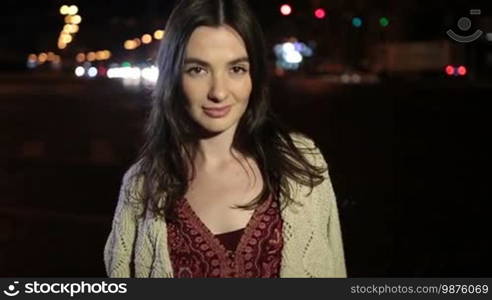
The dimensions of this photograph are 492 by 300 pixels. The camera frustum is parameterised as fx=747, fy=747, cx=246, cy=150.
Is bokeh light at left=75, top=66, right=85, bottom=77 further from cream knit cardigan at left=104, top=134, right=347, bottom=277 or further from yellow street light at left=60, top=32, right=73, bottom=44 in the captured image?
cream knit cardigan at left=104, top=134, right=347, bottom=277

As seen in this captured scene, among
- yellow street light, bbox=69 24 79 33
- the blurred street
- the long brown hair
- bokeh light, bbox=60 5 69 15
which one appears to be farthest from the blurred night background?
yellow street light, bbox=69 24 79 33

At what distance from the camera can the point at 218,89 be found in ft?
6.92

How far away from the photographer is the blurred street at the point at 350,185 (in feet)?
20.2

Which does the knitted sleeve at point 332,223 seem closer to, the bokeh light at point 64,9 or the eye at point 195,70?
the eye at point 195,70

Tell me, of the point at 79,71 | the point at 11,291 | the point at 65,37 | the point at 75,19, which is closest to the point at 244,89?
the point at 11,291

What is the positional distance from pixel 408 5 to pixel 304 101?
19.6m

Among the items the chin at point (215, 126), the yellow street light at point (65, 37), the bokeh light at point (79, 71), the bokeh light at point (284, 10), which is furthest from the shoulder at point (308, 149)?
the bokeh light at point (79, 71)

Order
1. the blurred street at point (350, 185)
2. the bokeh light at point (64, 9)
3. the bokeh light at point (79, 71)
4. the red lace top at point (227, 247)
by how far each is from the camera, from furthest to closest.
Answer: the bokeh light at point (79, 71) < the bokeh light at point (64, 9) < the blurred street at point (350, 185) < the red lace top at point (227, 247)

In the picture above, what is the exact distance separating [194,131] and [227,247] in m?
0.43

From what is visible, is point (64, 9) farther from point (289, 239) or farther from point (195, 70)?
point (289, 239)

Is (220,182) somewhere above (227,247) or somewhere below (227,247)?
above

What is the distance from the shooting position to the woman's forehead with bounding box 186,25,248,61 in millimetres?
2131

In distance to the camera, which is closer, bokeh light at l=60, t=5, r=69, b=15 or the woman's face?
the woman's face

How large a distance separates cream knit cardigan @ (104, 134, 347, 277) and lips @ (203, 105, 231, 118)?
11.5 inches
